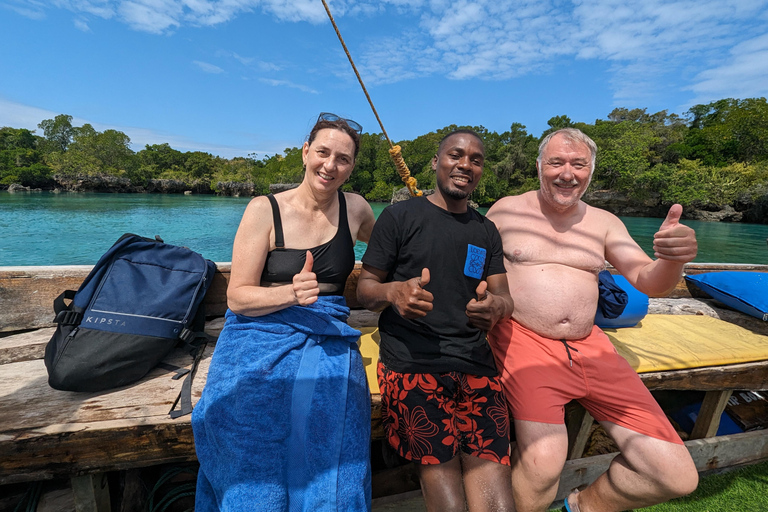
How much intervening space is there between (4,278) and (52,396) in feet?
3.24

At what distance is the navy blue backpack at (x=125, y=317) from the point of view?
4.62ft

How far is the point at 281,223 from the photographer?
1.61 metres

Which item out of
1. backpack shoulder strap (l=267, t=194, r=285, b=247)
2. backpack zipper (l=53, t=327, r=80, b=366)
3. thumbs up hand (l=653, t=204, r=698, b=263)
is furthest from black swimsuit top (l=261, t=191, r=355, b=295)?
thumbs up hand (l=653, t=204, r=698, b=263)

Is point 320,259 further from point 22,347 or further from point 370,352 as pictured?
point 22,347

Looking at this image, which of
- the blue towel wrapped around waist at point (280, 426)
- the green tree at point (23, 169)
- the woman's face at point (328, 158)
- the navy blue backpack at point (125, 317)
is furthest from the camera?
the green tree at point (23, 169)

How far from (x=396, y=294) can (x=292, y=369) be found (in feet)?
1.71

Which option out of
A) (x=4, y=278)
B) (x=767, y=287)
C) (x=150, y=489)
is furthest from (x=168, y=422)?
(x=767, y=287)

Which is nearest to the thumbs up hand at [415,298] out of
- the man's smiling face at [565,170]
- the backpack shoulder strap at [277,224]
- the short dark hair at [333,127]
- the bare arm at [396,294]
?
→ the bare arm at [396,294]

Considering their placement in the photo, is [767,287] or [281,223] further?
[767,287]

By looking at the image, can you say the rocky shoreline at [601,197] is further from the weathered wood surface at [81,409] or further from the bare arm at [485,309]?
the bare arm at [485,309]

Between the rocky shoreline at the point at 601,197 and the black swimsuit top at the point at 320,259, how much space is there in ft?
74.9

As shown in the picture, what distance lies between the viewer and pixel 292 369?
1393 millimetres

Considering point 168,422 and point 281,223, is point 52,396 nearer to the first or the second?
point 168,422

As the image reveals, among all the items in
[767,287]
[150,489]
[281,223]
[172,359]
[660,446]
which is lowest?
[150,489]
